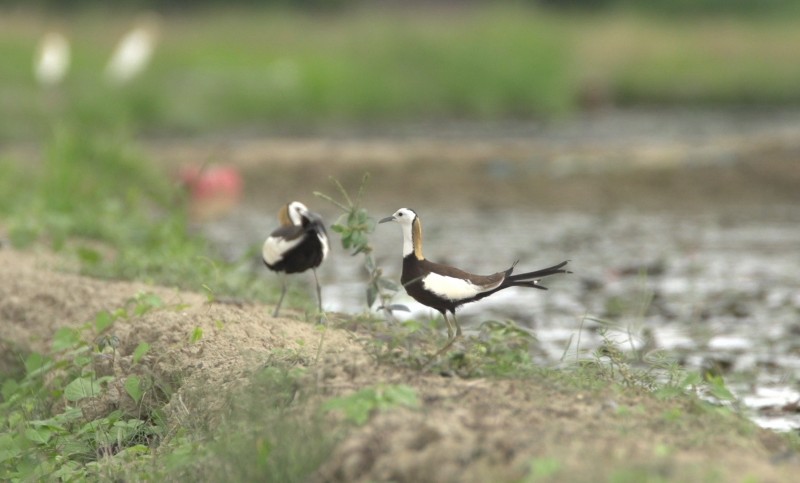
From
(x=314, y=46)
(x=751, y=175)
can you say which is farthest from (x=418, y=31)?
(x=751, y=175)

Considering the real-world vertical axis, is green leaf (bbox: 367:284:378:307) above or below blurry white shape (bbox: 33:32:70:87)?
below

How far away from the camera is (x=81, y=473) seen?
200 inches

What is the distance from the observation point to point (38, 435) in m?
5.43

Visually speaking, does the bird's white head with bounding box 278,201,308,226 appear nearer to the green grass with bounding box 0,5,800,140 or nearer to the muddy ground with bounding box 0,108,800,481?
the muddy ground with bounding box 0,108,800,481

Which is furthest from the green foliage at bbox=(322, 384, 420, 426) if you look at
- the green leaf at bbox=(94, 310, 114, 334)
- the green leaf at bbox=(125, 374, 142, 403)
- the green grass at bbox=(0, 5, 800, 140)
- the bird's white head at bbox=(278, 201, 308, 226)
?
the green grass at bbox=(0, 5, 800, 140)

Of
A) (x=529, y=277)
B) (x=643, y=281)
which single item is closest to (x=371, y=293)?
(x=529, y=277)

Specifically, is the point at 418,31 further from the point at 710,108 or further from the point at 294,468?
the point at 294,468

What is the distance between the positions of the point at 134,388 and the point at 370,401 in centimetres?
149

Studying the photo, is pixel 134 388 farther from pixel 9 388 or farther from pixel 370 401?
pixel 370 401

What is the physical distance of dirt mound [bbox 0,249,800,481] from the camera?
3975 mm

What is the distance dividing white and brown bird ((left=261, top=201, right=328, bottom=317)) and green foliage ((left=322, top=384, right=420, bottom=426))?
173cm

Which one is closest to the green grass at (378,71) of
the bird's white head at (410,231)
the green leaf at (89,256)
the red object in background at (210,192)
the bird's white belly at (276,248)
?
the red object in background at (210,192)

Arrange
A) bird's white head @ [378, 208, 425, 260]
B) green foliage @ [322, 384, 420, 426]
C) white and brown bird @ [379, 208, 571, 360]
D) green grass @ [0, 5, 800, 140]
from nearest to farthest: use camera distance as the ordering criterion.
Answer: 1. green foliage @ [322, 384, 420, 426]
2. white and brown bird @ [379, 208, 571, 360]
3. bird's white head @ [378, 208, 425, 260]
4. green grass @ [0, 5, 800, 140]

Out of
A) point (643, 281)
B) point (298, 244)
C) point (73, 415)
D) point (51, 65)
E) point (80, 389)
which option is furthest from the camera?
point (51, 65)
